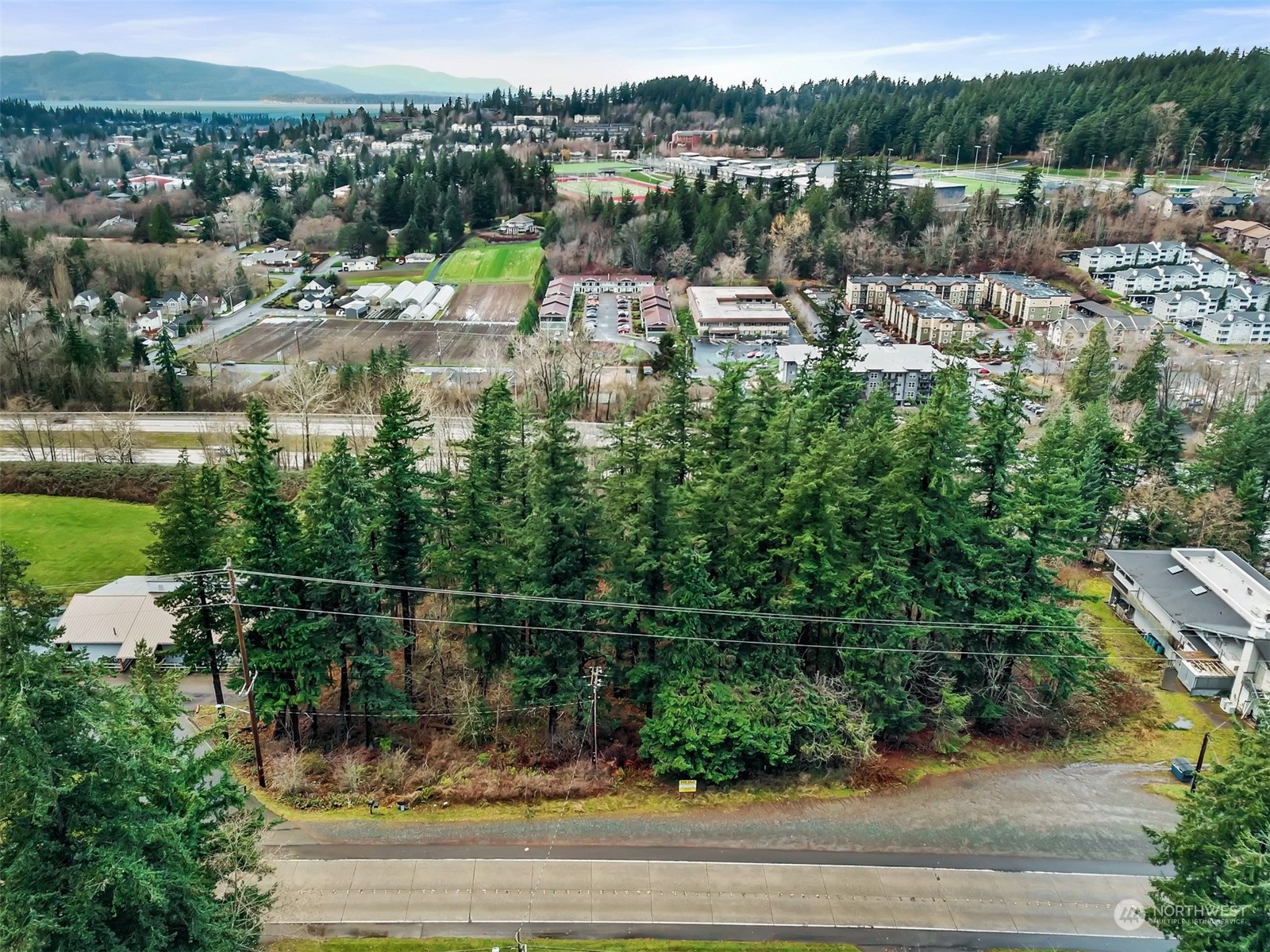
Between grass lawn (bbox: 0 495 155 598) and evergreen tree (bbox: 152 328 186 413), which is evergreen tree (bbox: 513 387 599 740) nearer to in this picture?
grass lawn (bbox: 0 495 155 598)

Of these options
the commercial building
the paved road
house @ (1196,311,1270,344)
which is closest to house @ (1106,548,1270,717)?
the paved road

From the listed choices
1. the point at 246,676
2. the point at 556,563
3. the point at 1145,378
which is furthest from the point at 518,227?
the point at 246,676

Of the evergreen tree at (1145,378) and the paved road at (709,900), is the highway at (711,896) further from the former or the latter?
the evergreen tree at (1145,378)

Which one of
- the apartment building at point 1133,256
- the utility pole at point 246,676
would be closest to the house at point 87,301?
the utility pole at point 246,676

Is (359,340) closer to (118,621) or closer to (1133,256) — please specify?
(118,621)

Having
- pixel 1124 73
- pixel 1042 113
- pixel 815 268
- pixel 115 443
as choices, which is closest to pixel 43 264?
pixel 115 443

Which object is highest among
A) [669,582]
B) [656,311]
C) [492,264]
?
[669,582]
